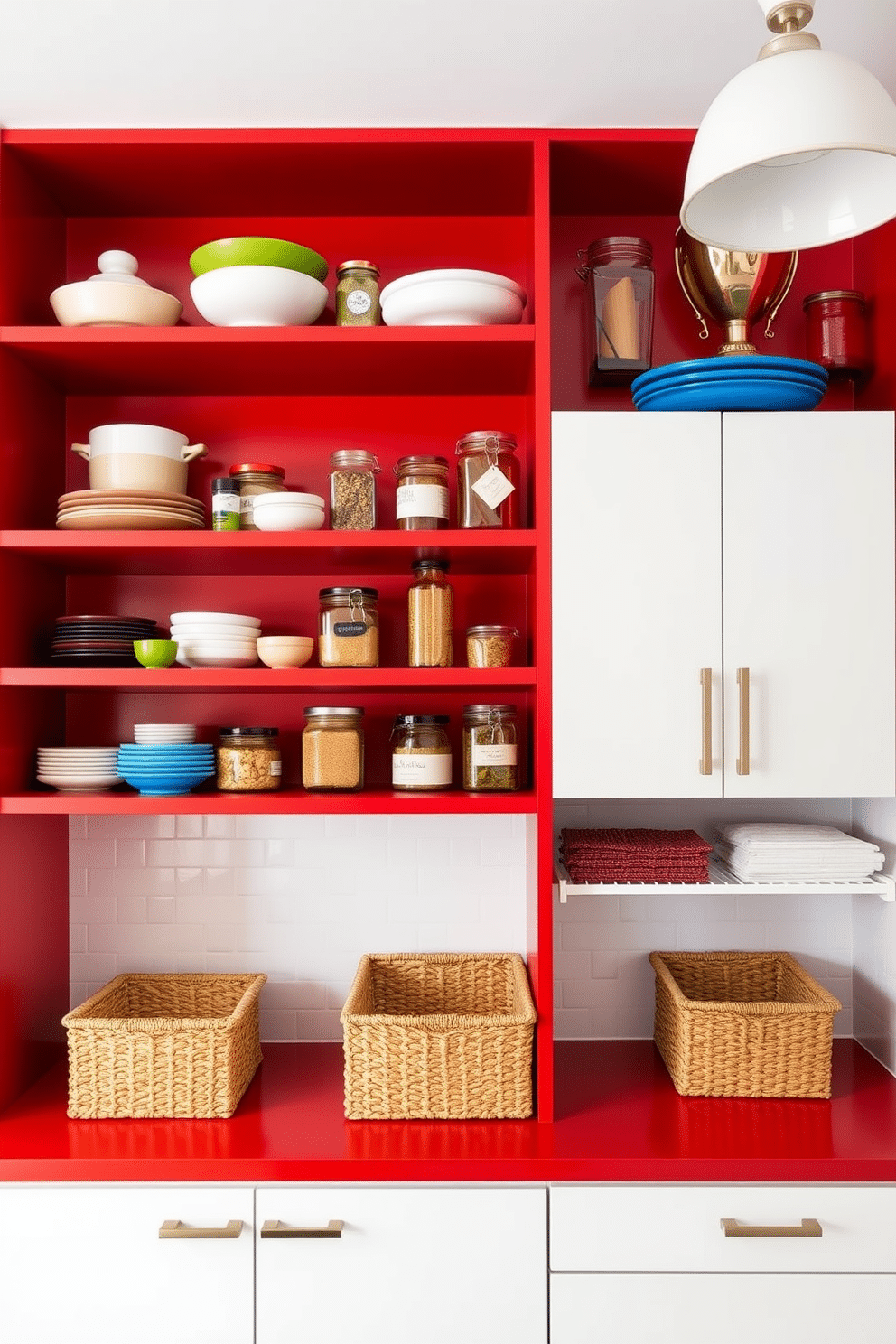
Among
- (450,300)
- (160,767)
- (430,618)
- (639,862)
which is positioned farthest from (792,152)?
(160,767)

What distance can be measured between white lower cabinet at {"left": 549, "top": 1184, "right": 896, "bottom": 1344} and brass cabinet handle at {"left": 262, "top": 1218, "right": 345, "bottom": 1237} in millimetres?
388

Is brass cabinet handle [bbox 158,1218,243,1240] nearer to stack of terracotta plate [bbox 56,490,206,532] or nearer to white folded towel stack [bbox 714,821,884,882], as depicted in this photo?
white folded towel stack [bbox 714,821,884,882]

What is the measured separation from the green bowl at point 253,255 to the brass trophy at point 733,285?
82cm

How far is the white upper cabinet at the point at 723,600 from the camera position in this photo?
1.82 metres

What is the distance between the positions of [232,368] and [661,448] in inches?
36.6

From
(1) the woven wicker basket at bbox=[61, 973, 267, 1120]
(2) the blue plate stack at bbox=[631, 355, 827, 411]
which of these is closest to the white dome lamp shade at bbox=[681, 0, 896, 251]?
(2) the blue plate stack at bbox=[631, 355, 827, 411]

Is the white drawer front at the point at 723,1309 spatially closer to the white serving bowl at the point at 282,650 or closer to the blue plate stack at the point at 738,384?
the white serving bowl at the point at 282,650

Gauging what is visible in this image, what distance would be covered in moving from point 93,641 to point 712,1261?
1.69 meters

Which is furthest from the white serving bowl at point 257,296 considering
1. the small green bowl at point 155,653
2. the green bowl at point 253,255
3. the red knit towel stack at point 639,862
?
the red knit towel stack at point 639,862

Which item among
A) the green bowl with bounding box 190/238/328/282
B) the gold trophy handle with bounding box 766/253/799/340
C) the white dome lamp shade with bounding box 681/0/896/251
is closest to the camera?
the white dome lamp shade with bounding box 681/0/896/251

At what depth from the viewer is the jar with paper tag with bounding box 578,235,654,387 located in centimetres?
204

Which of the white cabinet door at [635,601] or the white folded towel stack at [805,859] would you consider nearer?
the white cabinet door at [635,601]

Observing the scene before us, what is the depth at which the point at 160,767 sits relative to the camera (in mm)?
1888

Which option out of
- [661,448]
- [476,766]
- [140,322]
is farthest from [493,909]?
[140,322]
